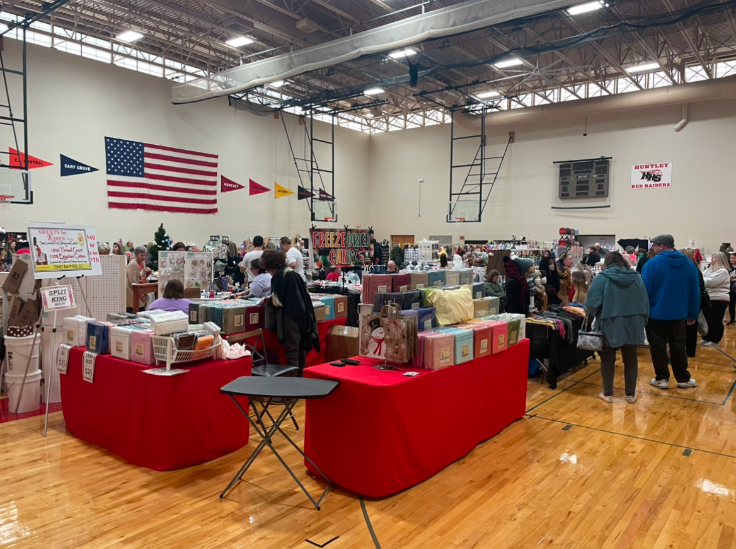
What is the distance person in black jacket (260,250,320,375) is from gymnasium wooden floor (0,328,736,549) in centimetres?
121

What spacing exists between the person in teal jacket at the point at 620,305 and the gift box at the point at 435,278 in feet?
4.74

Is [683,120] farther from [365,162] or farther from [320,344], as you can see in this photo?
[320,344]

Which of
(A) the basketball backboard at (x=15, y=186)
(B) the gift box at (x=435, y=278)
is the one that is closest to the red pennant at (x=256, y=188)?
(A) the basketball backboard at (x=15, y=186)

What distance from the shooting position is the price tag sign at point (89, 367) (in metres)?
3.69

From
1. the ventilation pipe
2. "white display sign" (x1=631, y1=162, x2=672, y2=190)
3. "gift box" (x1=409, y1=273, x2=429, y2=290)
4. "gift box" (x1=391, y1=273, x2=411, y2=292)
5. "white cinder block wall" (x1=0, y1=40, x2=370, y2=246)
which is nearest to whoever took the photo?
"gift box" (x1=391, y1=273, x2=411, y2=292)

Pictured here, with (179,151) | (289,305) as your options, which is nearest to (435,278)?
(289,305)

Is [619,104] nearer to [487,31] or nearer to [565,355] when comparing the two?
[487,31]

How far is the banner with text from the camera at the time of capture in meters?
17.3

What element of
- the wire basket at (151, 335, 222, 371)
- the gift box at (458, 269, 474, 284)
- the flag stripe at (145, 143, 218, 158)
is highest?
the flag stripe at (145, 143, 218, 158)

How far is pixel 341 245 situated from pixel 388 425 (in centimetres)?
1532

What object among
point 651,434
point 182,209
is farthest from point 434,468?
point 182,209

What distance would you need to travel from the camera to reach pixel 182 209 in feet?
45.9

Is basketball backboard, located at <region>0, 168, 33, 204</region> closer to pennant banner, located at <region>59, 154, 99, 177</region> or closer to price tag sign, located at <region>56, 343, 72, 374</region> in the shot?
pennant banner, located at <region>59, 154, 99, 177</region>

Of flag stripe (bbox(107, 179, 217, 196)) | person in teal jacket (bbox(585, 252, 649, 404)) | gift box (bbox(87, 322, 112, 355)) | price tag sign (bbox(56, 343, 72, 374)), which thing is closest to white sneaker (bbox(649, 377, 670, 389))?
person in teal jacket (bbox(585, 252, 649, 404))
